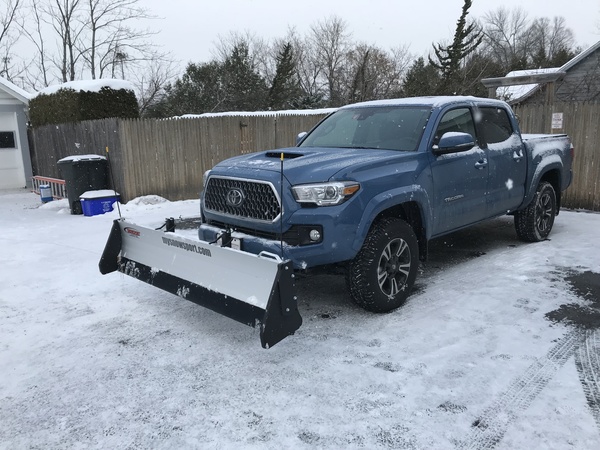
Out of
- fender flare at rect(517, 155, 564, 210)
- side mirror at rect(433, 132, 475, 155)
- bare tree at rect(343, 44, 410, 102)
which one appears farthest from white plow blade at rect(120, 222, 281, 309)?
bare tree at rect(343, 44, 410, 102)

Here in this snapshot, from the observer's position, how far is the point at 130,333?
4180 millimetres

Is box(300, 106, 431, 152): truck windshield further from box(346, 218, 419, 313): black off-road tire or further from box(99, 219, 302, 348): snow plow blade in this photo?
box(99, 219, 302, 348): snow plow blade

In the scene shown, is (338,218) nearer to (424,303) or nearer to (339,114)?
(424,303)

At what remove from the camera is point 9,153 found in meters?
16.7

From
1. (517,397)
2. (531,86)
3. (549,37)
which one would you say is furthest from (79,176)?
(549,37)

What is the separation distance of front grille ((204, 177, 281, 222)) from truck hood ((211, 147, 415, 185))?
8 centimetres

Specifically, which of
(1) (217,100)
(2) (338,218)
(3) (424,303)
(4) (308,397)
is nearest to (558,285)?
(3) (424,303)

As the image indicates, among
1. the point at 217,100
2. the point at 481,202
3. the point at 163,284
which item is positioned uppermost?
the point at 217,100

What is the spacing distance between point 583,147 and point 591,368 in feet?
24.7

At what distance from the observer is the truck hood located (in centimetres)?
399

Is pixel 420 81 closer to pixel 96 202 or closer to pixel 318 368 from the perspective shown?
pixel 96 202

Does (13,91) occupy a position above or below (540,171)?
above

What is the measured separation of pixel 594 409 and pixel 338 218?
2.11 metres

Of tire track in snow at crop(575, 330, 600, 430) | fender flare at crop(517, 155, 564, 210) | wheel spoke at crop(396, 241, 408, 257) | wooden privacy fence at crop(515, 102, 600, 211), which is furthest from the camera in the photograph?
wooden privacy fence at crop(515, 102, 600, 211)
